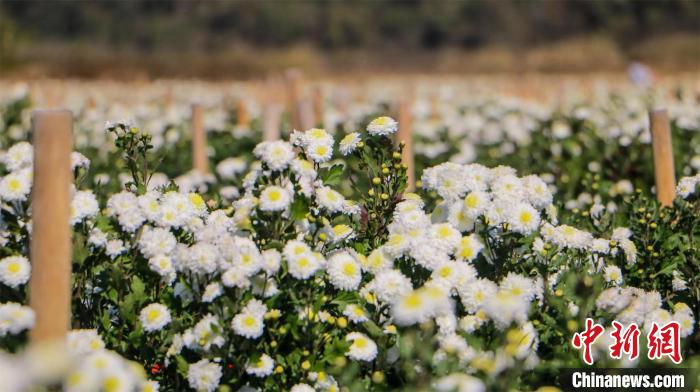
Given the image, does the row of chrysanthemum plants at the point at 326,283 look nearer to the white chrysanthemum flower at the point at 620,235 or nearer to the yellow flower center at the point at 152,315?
the yellow flower center at the point at 152,315

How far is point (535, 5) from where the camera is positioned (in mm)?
71625

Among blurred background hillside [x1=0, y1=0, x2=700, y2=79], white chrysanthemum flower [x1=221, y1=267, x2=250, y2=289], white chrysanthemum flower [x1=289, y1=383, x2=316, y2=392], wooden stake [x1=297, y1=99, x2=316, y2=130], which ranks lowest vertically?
white chrysanthemum flower [x1=289, y1=383, x2=316, y2=392]

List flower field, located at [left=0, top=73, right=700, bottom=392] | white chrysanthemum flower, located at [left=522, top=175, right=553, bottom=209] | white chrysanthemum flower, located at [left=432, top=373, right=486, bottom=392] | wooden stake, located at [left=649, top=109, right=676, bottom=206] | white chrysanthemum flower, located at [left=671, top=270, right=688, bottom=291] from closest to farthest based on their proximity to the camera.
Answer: white chrysanthemum flower, located at [left=432, top=373, right=486, bottom=392], flower field, located at [left=0, top=73, right=700, bottom=392], white chrysanthemum flower, located at [left=522, top=175, right=553, bottom=209], white chrysanthemum flower, located at [left=671, top=270, right=688, bottom=291], wooden stake, located at [left=649, top=109, right=676, bottom=206]

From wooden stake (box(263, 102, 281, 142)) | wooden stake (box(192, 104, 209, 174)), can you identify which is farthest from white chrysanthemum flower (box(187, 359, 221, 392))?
wooden stake (box(263, 102, 281, 142))

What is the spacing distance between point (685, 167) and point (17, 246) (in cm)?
496

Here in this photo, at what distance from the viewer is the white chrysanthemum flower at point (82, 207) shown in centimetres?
289

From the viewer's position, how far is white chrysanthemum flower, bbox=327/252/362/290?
2836 millimetres

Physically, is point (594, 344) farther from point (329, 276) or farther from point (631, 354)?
point (329, 276)

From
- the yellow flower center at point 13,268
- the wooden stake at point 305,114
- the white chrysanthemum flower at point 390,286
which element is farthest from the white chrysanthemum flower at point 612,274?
the wooden stake at point 305,114

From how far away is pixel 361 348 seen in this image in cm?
274

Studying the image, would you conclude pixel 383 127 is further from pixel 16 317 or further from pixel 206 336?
pixel 16 317

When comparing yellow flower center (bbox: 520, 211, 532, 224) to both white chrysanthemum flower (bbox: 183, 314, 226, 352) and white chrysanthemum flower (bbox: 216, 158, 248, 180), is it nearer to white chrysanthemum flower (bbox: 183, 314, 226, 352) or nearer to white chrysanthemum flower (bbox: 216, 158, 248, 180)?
white chrysanthemum flower (bbox: 183, 314, 226, 352)

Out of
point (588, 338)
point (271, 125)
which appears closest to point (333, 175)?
point (588, 338)

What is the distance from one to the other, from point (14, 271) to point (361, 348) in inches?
42.9
